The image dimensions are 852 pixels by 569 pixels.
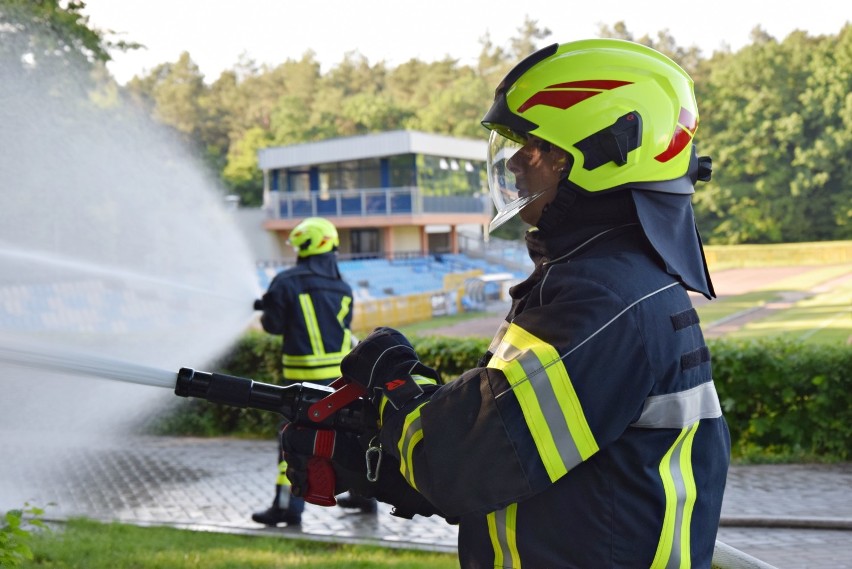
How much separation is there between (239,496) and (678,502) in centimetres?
619

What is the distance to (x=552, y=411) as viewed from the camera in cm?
180

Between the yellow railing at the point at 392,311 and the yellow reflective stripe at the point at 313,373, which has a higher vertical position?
the yellow reflective stripe at the point at 313,373

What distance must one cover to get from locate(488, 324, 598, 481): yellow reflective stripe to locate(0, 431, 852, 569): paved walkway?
4.22 meters

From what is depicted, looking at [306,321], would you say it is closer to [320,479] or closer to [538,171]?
[320,479]

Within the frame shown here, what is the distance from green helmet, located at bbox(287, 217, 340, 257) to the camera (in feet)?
22.5

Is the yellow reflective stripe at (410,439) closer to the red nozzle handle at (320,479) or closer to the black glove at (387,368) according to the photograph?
the black glove at (387,368)

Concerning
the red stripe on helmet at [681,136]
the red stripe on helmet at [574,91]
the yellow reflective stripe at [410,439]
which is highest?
the red stripe on helmet at [574,91]

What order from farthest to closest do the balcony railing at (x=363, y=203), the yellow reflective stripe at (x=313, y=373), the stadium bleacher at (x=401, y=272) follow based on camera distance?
the balcony railing at (x=363, y=203)
the stadium bleacher at (x=401, y=272)
the yellow reflective stripe at (x=313, y=373)

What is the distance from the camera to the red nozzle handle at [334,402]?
89.4 inches

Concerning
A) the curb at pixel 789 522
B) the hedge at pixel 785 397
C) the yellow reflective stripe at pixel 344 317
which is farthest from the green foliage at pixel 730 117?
the curb at pixel 789 522

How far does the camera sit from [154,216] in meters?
10.7

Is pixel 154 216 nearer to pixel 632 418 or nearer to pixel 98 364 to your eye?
pixel 98 364

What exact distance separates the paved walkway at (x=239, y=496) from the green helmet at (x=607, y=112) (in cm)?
414

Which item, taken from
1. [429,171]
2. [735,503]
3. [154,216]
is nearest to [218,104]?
[429,171]
